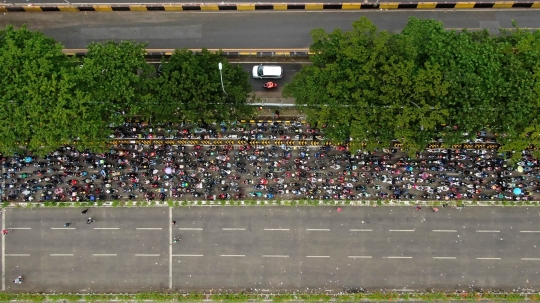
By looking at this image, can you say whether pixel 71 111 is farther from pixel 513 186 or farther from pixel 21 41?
pixel 513 186

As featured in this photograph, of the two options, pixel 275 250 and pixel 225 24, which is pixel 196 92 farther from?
pixel 275 250

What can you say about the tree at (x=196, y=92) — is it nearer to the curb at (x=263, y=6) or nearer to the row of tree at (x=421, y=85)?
the row of tree at (x=421, y=85)

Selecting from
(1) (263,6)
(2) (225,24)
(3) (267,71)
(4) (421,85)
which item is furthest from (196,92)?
(4) (421,85)

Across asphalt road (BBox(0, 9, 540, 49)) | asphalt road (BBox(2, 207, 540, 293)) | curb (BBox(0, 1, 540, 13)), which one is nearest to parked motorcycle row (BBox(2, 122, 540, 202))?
asphalt road (BBox(2, 207, 540, 293))

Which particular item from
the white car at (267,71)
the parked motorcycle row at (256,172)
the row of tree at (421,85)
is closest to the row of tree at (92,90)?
the white car at (267,71)

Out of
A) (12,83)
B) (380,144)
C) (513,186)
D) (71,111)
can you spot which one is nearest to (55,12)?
(12,83)

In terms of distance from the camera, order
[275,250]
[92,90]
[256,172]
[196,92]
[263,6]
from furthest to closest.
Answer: [263,6] → [275,250] → [256,172] → [92,90] → [196,92]

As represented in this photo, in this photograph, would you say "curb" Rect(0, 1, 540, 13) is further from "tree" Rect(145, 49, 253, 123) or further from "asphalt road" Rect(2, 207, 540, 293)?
"asphalt road" Rect(2, 207, 540, 293)
